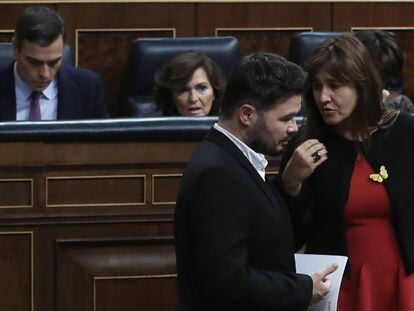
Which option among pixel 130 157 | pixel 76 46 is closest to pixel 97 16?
pixel 76 46

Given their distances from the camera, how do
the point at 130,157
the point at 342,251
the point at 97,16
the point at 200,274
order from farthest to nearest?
the point at 97,16 → the point at 130,157 → the point at 342,251 → the point at 200,274

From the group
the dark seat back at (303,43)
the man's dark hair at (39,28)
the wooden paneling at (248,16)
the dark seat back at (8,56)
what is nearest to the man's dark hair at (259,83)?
the man's dark hair at (39,28)

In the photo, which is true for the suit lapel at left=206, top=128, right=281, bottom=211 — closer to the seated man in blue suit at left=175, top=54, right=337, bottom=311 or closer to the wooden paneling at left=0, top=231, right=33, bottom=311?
the seated man in blue suit at left=175, top=54, right=337, bottom=311

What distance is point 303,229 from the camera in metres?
2.38

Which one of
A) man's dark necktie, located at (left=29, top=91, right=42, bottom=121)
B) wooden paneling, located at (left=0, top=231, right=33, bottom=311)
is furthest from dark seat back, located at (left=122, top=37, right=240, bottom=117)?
wooden paneling, located at (left=0, top=231, right=33, bottom=311)

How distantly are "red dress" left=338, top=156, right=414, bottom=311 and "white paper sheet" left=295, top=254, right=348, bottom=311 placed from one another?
154mm

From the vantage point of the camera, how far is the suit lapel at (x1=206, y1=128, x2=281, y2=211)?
78.7 inches

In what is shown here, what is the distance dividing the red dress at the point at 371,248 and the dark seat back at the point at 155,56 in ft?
6.72

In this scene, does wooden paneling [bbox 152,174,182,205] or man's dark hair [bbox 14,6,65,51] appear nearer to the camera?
wooden paneling [bbox 152,174,182,205]

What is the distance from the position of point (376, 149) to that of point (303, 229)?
0.73 feet

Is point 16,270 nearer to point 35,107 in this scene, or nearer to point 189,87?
point 35,107

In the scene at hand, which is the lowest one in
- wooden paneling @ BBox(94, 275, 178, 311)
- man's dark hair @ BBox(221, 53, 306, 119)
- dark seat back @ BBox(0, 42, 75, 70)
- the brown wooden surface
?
wooden paneling @ BBox(94, 275, 178, 311)

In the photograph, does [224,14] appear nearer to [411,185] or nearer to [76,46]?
[76,46]

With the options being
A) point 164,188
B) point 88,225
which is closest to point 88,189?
point 88,225
